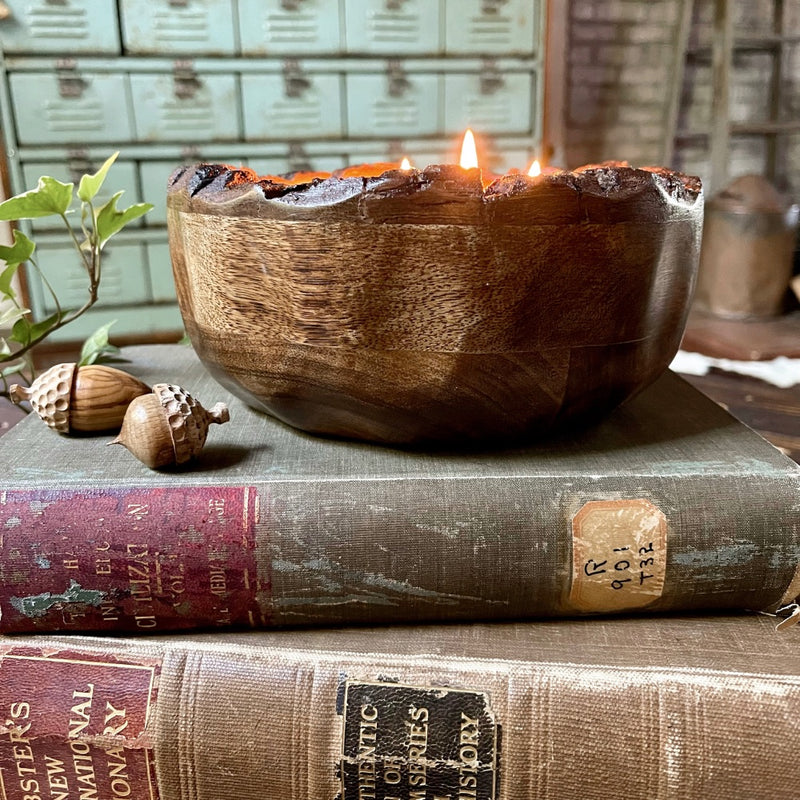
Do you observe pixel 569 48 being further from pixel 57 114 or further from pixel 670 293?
pixel 670 293

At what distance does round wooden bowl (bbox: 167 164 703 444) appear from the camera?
38cm

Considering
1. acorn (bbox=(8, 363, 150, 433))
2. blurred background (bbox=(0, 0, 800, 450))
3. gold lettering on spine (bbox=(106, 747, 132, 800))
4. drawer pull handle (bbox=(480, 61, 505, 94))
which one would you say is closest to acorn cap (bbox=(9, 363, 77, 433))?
acorn (bbox=(8, 363, 150, 433))

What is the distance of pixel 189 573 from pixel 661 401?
362 millimetres

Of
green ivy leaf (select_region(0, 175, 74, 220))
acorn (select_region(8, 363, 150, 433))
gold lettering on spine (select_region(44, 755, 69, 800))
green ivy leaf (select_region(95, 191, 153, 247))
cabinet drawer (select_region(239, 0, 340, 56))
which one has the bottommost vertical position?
gold lettering on spine (select_region(44, 755, 69, 800))

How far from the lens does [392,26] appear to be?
1740 millimetres

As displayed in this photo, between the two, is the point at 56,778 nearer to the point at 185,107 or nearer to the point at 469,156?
the point at 469,156

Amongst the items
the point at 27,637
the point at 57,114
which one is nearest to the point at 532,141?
the point at 57,114

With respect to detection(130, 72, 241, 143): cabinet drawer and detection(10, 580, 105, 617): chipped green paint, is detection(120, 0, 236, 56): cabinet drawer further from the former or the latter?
detection(10, 580, 105, 617): chipped green paint

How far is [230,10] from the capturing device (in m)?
1.67

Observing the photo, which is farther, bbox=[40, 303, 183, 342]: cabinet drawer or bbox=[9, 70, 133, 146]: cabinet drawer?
bbox=[40, 303, 183, 342]: cabinet drawer

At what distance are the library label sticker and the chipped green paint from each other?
0.84 ft

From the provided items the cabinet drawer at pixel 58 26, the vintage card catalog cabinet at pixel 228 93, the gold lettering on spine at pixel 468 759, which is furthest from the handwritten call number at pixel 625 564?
the cabinet drawer at pixel 58 26

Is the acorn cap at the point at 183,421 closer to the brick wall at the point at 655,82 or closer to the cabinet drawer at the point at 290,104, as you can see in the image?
the cabinet drawer at the point at 290,104

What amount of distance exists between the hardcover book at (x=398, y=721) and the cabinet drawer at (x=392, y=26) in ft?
5.34
